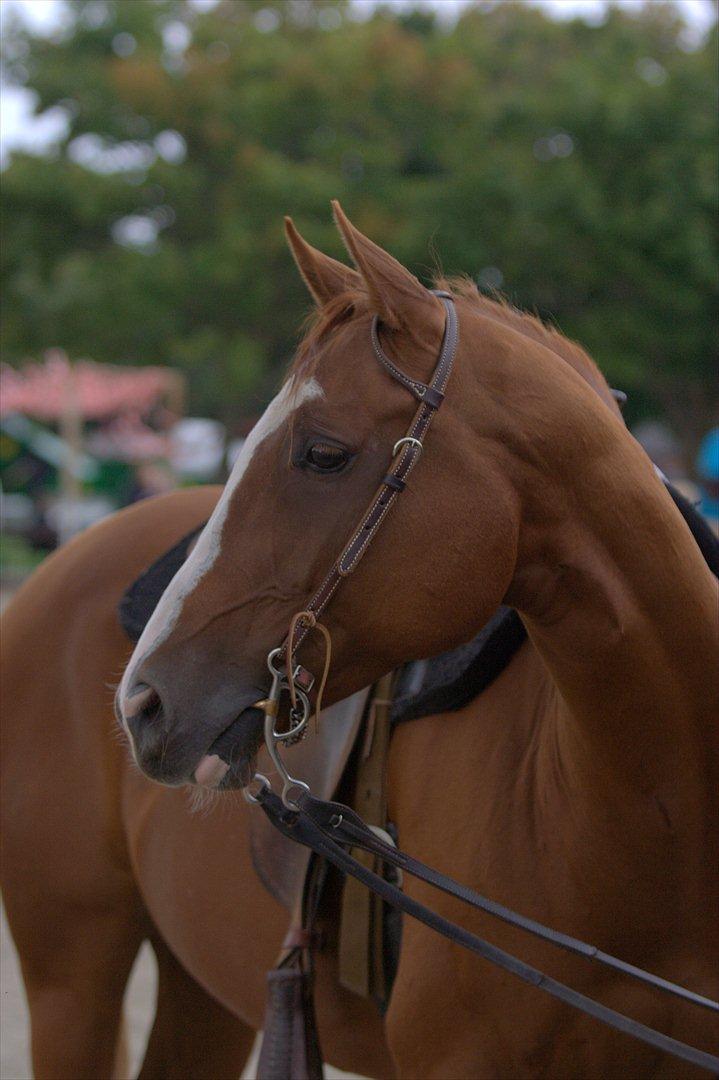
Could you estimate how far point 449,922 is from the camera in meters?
2.04

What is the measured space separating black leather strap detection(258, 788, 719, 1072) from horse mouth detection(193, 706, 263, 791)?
0.57 ft

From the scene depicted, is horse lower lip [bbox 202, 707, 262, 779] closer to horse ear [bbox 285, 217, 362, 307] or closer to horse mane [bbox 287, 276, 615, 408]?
horse mane [bbox 287, 276, 615, 408]

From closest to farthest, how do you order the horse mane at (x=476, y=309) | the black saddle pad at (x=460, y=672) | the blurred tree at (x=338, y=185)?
the horse mane at (x=476, y=309) → the black saddle pad at (x=460, y=672) → the blurred tree at (x=338, y=185)

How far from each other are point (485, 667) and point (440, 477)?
1.97 ft

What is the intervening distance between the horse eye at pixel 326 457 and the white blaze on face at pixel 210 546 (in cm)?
8

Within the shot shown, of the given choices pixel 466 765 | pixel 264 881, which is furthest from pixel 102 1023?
pixel 466 765

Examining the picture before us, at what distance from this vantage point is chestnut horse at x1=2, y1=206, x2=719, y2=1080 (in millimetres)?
1885

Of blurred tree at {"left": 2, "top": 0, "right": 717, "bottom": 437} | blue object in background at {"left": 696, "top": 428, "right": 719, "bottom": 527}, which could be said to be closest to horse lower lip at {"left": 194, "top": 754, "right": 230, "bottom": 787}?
blue object in background at {"left": 696, "top": 428, "right": 719, "bottom": 527}

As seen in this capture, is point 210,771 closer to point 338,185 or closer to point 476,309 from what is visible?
point 476,309

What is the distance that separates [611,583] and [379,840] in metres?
0.61

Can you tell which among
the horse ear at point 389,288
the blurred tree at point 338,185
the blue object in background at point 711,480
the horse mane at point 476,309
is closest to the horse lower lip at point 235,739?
the horse mane at point 476,309

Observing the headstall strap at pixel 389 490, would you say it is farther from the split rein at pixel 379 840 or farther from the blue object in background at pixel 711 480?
the blue object in background at pixel 711 480

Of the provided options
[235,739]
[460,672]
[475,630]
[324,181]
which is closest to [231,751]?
[235,739]

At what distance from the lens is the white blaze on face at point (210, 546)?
1.92 m
